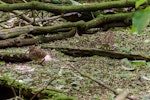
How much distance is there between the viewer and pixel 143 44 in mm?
2496

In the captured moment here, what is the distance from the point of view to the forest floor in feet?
5.36

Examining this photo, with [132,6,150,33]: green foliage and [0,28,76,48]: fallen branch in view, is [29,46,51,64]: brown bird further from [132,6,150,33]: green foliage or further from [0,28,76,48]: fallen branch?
[132,6,150,33]: green foliage

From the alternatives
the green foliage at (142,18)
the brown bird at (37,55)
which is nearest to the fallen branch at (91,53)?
the brown bird at (37,55)

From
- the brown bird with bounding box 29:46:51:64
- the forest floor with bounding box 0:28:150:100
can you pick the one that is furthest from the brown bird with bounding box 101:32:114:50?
the brown bird with bounding box 29:46:51:64

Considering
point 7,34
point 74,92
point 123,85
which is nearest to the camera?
point 74,92

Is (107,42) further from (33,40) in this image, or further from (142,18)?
(142,18)

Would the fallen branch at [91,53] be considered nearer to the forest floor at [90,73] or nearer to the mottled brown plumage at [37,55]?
the forest floor at [90,73]

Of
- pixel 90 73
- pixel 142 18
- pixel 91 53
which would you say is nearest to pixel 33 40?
pixel 91 53

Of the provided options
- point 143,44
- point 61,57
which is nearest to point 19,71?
point 61,57

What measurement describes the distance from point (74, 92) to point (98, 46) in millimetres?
879

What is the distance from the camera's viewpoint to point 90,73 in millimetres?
1896

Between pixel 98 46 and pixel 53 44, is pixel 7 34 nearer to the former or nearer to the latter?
pixel 53 44

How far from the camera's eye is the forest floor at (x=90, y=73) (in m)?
1.63

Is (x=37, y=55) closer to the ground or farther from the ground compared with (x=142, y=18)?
closer to the ground
